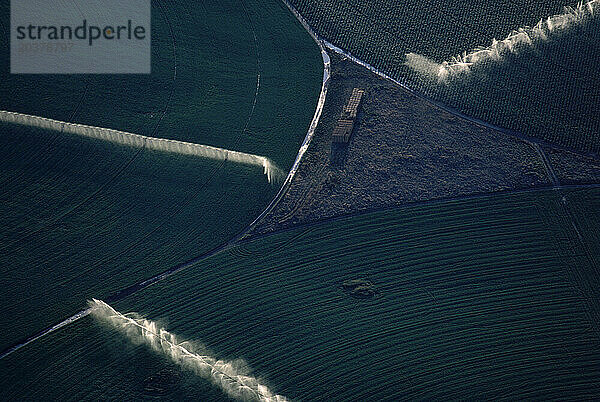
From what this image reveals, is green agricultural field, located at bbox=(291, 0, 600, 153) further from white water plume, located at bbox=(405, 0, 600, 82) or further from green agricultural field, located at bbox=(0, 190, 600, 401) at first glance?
green agricultural field, located at bbox=(0, 190, 600, 401)

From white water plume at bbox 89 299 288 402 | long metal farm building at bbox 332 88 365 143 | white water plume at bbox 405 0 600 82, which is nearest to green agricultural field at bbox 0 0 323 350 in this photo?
white water plume at bbox 89 299 288 402

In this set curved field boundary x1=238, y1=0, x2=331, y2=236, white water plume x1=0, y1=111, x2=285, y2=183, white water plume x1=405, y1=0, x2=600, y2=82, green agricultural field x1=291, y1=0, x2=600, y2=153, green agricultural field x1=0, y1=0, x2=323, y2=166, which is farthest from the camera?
white water plume x1=405, y1=0, x2=600, y2=82

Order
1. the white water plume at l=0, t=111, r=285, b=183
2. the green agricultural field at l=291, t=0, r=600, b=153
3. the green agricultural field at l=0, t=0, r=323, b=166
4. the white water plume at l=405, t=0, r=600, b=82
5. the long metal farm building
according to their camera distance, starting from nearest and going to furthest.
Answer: the white water plume at l=0, t=111, r=285, b=183 < the long metal farm building < the green agricultural field at l=0, t=0, r=323, b=166 < the green agricultural field at l=291, t=0, r=600, b=153 < the white water plume at l=405, t=0, r=600, b=82

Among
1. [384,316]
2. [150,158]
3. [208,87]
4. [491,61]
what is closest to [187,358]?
[384,316]

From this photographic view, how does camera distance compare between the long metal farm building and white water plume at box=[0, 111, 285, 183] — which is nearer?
white water plume at box=[0, 111, 285, 183]

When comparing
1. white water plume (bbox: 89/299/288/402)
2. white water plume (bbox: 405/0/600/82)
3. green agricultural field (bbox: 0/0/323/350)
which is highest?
white water plume (bbox: 405/0/600/82)

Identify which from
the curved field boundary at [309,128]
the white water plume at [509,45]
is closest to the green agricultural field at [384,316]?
the curved field boundary at [309,128]

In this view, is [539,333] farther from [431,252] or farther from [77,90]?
[77,90]
